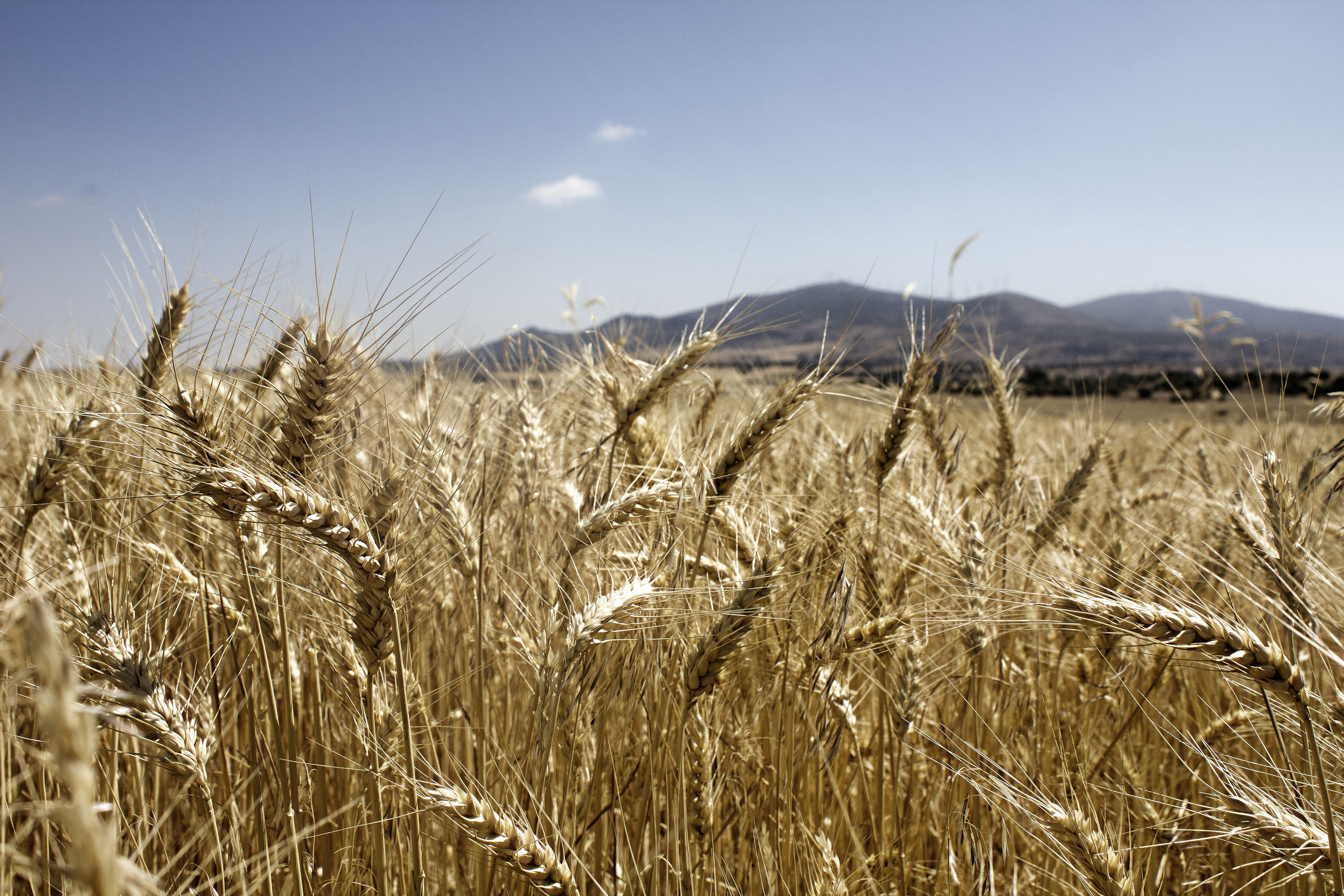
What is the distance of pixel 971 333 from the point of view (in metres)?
5.17

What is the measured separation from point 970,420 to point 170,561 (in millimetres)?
4591

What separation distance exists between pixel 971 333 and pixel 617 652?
180 inches

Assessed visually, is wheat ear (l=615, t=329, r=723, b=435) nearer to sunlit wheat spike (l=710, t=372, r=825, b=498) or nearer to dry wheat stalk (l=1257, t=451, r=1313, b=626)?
sunlit wheat spike (l=710, t=372, r=825, b=498)

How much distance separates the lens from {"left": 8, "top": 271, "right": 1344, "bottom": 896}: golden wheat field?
1.21m

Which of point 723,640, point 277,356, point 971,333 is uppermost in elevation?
point 971,333

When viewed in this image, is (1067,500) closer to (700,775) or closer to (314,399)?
(700,775)

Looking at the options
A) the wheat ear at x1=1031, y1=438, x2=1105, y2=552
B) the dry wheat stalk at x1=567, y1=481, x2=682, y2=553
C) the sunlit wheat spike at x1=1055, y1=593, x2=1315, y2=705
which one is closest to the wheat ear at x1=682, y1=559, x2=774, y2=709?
the dry wheat stalk at x1=567, y1=481, x2=682, y2=553

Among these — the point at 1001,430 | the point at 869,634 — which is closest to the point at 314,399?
the point at 869,634

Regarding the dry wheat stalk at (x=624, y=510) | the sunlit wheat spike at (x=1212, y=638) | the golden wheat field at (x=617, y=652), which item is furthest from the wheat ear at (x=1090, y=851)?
the dry wheat stalk at (x=624, y=510)

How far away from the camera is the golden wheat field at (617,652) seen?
1205 mm

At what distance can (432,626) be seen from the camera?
2176mm

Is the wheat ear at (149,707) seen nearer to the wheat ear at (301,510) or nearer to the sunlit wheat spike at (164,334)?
the wheat ear at (301,510)

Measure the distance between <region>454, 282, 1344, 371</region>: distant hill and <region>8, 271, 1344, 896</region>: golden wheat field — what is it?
0.17 metres

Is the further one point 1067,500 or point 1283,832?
point 1067,500
